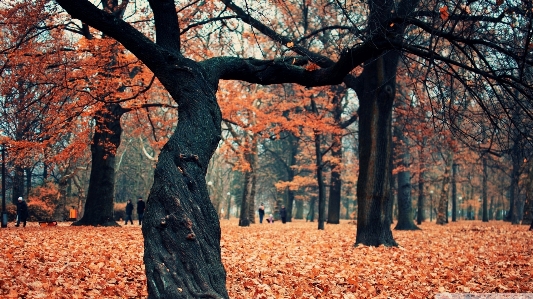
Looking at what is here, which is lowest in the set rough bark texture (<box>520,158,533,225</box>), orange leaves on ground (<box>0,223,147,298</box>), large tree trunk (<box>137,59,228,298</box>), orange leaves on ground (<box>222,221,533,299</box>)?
orange leaves on ground (<box>0,223,147,298</box>)

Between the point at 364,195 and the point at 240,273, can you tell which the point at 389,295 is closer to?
the point at 240,273

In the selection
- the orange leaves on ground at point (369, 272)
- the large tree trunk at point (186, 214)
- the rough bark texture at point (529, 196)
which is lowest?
the orange leaves on ground at point (369, 272)

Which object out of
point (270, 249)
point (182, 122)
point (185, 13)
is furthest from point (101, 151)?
point (182, 122)

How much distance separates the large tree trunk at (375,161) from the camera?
1355 centimetres

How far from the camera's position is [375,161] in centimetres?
1359

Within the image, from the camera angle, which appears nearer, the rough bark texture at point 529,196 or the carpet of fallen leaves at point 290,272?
the carpet of fallen leaves at point 290,272

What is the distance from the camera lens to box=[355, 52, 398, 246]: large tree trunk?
13555 mm

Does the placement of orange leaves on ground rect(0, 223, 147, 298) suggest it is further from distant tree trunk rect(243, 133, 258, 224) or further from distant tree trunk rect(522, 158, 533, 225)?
distant tree trunk rect(522, 158, 533, 225)

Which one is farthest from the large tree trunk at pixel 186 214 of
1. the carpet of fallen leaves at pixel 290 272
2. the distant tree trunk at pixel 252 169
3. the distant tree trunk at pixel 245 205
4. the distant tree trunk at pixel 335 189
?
the distant tree trunk at pixel 335 189

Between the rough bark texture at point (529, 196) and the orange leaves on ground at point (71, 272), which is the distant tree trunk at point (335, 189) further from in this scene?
the orange leaves on ground at point (71, 272)

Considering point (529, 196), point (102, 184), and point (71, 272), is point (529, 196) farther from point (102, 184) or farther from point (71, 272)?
point (71, 272)

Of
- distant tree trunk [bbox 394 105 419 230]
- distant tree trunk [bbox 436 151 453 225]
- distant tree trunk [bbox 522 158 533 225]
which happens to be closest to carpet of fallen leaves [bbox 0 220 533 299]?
distant tree trunk [bbox 394 105 419 230]

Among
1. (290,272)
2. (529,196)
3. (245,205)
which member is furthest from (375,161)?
(529,196)

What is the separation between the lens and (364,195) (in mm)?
13609
